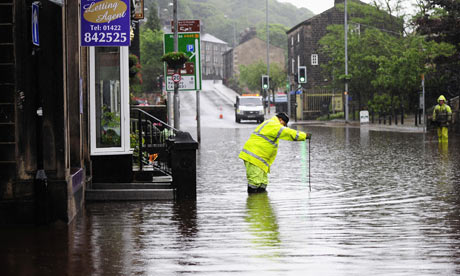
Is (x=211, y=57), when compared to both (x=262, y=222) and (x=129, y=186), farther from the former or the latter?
(x=262, y=222)

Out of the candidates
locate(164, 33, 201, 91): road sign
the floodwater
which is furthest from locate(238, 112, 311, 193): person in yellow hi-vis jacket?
locate(164, 33, 201, 91): road sign

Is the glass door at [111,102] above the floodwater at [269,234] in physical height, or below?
above

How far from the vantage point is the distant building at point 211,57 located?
181500 millimetres

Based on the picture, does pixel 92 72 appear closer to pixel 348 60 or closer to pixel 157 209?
pixel 157 209

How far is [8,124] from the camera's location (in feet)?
31.6

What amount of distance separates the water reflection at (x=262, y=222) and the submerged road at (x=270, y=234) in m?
0.01

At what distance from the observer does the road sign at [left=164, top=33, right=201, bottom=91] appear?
27.3 meters

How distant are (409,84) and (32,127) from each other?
1728 inches

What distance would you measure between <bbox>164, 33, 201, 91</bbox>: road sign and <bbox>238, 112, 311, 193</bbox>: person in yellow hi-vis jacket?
41.9ft

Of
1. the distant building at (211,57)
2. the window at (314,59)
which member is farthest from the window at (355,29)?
the distant building at (211,57)

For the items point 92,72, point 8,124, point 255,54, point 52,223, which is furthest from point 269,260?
point 255,54

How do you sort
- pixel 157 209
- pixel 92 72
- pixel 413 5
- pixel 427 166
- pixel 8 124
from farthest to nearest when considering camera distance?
pixel 413 5, pixel 427 166, pixel 92 72, pixel 157 209, pixel 8 124

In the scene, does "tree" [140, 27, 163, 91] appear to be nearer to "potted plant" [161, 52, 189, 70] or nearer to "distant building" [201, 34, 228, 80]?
"distant building" [201, 34, 228, 80]

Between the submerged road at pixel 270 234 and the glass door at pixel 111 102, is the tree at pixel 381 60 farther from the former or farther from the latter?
the glass door at pixel 111 102
